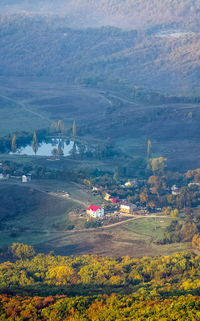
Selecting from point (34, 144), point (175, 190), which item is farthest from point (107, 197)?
point (34, 144)

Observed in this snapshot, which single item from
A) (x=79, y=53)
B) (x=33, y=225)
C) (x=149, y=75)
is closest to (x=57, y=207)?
(x=33, y=225)

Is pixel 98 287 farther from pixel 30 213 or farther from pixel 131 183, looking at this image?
pixel 131 183

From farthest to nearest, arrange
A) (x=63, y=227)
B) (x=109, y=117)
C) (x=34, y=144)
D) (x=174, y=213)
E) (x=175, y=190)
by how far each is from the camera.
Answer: (x=109, y=117)
(x=34, y=144)
(x=175, y=190)
(x=174, y=213)
(x=63, y=227)

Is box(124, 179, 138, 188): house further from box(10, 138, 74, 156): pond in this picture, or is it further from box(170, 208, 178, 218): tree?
box(10, 138, 74, 156): pond

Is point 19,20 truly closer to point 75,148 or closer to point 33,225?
point 75,148

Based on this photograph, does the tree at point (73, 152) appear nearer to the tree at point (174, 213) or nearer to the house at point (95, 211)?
the house at point (95, 211)
